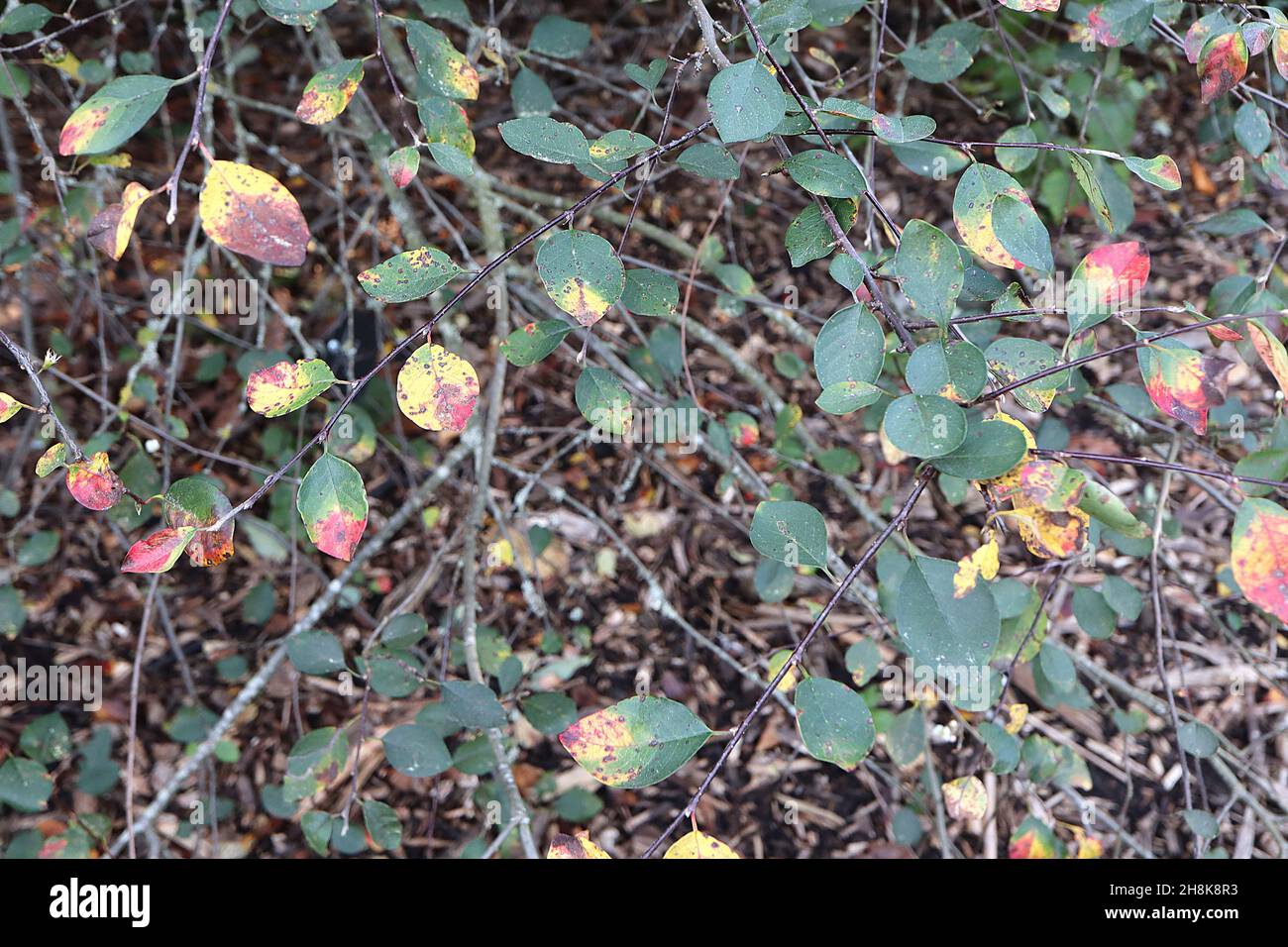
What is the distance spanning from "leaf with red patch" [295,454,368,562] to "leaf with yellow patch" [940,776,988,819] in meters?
0.72

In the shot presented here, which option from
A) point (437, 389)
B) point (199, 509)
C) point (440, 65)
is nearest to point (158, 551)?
point (199, 509)

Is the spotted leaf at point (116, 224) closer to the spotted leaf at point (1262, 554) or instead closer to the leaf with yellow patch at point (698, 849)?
the leaf with yellow patch at point (698, 849)

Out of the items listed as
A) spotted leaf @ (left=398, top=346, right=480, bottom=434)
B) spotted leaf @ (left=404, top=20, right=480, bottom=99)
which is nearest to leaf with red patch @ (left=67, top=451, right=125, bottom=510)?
spotted leaf @ (left=398, top=346, right=480, bottom=434)

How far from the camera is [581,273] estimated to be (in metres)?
0.77

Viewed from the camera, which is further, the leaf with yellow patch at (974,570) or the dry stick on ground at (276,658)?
the dry stick on ground at (276,658)

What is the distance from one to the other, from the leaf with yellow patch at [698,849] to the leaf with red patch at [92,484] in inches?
24.6

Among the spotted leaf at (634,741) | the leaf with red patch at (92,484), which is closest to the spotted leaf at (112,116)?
the leaf with red patch at (92,484)

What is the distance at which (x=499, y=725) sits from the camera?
3.65ft

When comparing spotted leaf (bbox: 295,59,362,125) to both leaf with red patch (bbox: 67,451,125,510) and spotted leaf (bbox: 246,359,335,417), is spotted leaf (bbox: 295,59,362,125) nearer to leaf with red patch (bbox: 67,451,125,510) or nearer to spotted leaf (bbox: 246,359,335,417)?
spotted leaf (bbox: 246,359,335,417)

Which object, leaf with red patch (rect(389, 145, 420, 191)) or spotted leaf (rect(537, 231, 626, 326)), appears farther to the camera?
leaf with red patch (rect(389, 145, 420, 191))

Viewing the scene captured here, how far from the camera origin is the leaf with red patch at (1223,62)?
2.79ft

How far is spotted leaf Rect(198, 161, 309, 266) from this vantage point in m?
0.68
